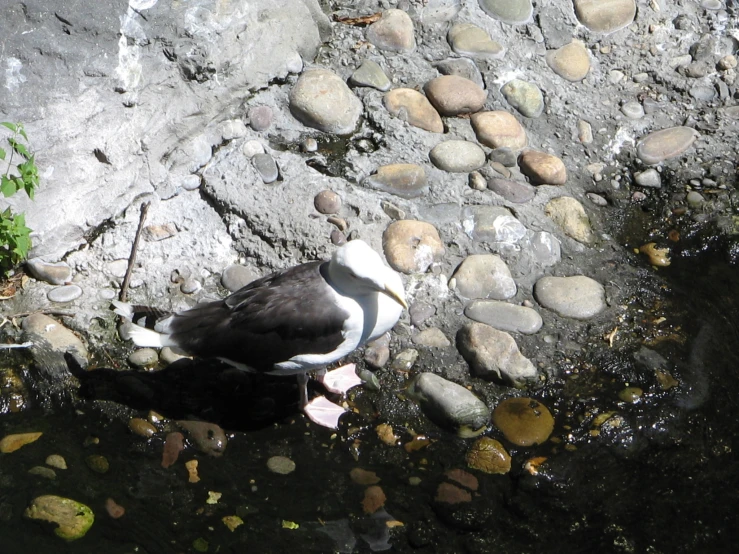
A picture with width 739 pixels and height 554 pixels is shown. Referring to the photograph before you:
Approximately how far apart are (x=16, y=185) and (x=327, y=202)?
62.6 inches

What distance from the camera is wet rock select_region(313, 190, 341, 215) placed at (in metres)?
4.38

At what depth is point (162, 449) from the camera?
357 centimetres

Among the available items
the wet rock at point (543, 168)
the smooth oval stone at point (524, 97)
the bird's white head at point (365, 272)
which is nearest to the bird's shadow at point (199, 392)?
the bird's white head at point (365, 272)

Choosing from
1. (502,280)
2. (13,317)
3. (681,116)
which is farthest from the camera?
(681,116)

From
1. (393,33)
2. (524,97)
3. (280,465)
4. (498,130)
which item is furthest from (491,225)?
(280,465)

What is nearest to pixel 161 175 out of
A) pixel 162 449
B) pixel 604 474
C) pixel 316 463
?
pixel 162 449

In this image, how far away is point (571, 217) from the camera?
4551 mm

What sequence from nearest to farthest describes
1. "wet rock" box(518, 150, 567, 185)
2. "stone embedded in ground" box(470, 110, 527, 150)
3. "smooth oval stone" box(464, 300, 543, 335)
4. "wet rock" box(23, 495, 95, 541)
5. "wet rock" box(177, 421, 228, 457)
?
1. "wet rock" box(23, 495, 95, 541)
2. "wet rock" box(177, 421, 228, 457)
3. "smooth oval stone" box(464, 300, 543, 335)
4. "wet rock" box(518, 150, 567, 185)
5. "stone embedded in ground" box(470, 110, 527, 150)

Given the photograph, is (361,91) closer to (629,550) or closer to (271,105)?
(271,105)

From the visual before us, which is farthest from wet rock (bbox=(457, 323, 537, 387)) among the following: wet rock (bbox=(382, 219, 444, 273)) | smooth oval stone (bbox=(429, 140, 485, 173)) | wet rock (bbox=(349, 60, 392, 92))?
wet rock (bbox=(349, 60, 392, 92))

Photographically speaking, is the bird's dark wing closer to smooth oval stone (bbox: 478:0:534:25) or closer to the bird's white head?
the bird's white head

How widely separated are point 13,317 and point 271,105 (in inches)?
76.2

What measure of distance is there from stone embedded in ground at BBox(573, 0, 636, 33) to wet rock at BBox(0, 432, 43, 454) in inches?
175

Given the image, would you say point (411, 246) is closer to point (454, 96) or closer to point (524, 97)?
point (454, 96)
